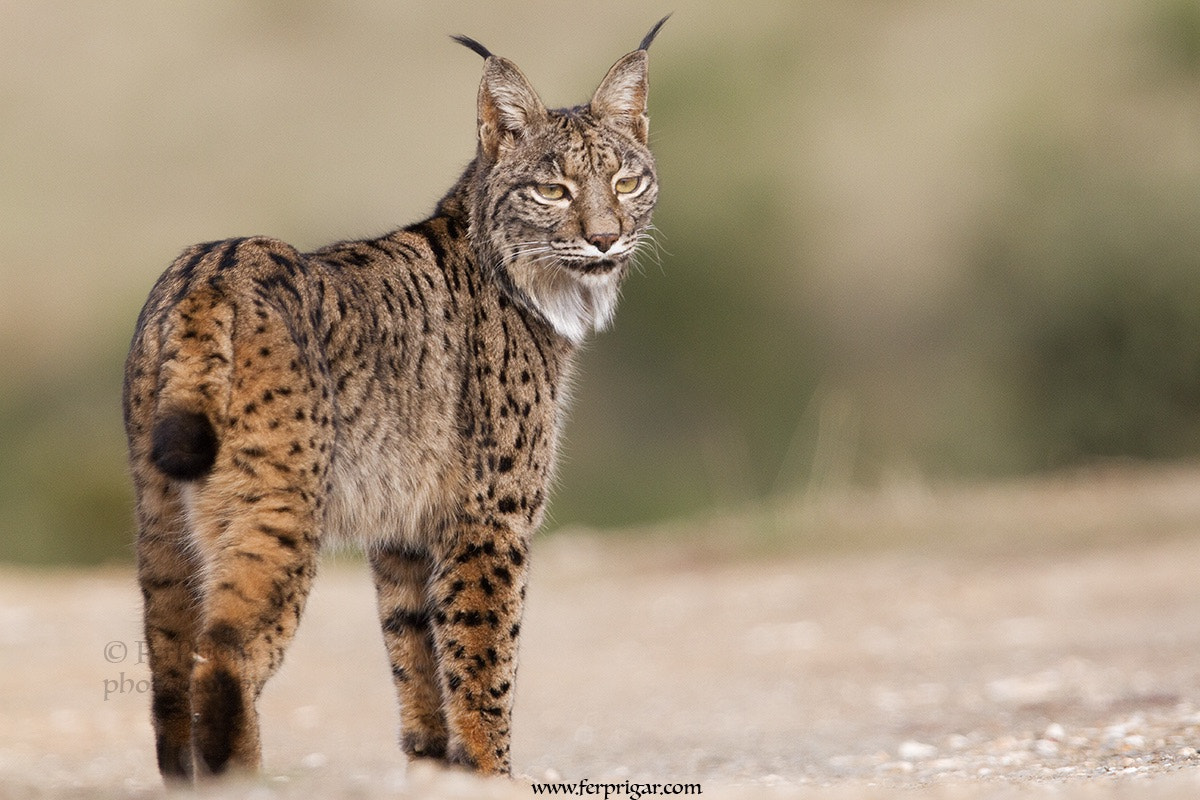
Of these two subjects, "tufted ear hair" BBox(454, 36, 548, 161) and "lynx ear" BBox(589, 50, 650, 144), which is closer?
"tufted ear hair" BBox(454, 36, 548, 161)

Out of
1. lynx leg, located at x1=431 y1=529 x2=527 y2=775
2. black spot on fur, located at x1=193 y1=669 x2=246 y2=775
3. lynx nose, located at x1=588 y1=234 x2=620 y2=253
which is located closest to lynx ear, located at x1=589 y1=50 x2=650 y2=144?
lynx nose, located at x1=588 y1=234 x2=620 y2=253

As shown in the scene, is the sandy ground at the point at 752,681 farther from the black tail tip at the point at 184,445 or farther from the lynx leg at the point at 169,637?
the black tail tip at the point at 184,445

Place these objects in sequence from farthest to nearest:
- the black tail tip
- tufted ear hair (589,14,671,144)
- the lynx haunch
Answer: tufted ear hair (589,14,671,144) → the lynx haunch → the black tail tip

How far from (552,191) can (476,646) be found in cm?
182

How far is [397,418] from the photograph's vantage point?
564cm

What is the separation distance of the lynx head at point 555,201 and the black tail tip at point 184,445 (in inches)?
76.4

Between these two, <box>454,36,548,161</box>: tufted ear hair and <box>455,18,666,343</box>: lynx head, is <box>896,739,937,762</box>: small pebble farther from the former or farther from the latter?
<box>454,36,548,161</box>: tufted ear hair

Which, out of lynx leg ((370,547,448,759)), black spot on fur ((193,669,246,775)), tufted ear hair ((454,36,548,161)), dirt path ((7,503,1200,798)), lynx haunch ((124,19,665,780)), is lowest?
dirt path ((7,503,1200,798))

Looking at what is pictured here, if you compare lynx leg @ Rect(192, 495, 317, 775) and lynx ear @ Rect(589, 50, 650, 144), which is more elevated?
lynx ear @ Rect(589, 50, 650, 144)

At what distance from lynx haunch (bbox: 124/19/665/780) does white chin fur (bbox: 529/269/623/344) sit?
0.4 inches

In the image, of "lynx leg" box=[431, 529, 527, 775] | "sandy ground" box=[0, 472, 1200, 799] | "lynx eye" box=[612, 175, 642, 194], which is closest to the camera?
"lynx leg" box=[431, 529, 527, 775]

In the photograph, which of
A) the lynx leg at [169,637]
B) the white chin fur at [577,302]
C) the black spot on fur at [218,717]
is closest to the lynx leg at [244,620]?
the black spot on fur at [218,717]

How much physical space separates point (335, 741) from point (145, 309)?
355 cm

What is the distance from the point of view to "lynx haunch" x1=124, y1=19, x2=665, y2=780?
487 cm
